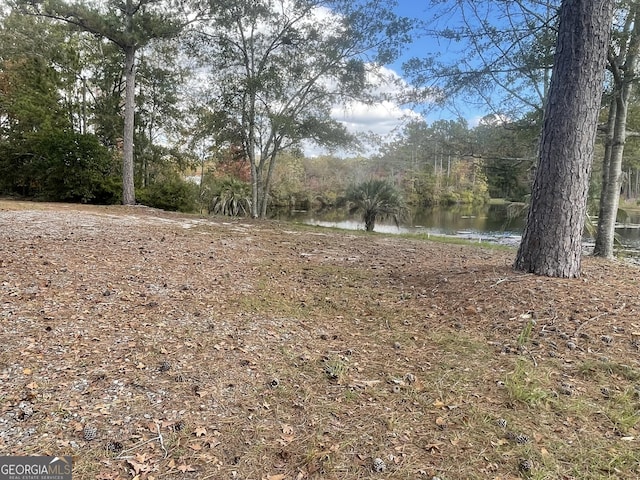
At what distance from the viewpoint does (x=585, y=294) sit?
2701 mm

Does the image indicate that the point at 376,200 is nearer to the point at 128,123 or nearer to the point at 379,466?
the point at 128,123

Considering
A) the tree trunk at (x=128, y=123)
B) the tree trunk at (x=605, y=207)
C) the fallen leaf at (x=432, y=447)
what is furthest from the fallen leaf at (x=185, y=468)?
the tree trunk at (x=128, y=123)

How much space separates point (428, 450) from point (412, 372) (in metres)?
0.57

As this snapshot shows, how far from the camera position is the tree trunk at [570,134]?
286 cm

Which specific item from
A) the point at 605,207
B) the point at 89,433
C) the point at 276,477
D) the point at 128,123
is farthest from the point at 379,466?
the point at 128,123

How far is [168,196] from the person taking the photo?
40.9ft

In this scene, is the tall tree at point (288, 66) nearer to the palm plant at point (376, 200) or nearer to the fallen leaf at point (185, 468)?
the palm plant at point (376, 200)

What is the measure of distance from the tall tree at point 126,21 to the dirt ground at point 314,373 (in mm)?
7714

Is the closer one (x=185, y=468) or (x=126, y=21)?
(x=185, y=468)

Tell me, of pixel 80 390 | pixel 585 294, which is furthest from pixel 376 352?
pixel 585 294

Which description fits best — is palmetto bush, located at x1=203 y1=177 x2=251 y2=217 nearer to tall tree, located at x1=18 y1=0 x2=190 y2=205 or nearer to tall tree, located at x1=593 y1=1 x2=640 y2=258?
tall tree, located at x1=18 y1=0 x2=190 y2=205

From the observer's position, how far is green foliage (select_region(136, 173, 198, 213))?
12.2m

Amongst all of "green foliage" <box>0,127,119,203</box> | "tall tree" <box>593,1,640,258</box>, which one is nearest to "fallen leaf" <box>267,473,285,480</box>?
"tall tree" <box>593,1,640,258</box>

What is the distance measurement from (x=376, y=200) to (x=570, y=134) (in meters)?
8.38
